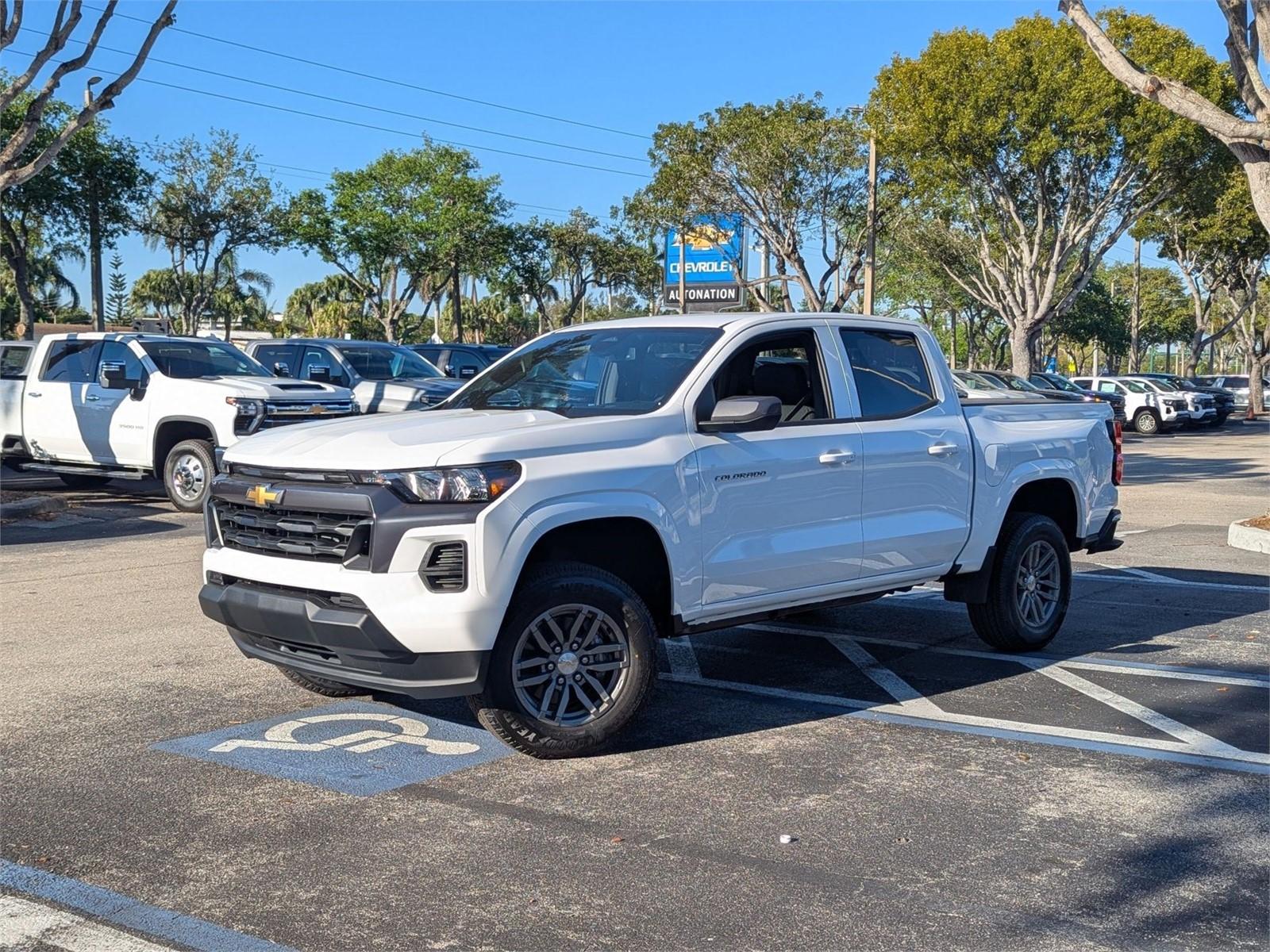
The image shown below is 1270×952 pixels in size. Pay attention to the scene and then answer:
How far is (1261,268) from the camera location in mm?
48812

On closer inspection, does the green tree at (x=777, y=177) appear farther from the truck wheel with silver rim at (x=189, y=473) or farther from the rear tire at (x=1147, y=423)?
the truck wheel with silver rim at (x=189, y=473)

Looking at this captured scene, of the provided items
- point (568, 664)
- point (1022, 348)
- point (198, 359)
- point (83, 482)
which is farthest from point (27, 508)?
point (1022, 348)

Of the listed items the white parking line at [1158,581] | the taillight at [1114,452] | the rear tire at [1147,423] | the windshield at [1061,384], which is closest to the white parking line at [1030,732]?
the taillight at [1114,452]

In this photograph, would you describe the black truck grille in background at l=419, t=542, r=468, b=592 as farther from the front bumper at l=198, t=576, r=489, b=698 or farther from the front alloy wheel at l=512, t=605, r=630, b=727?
the front alloy wheel at l=512, t=605, r=630, b=727

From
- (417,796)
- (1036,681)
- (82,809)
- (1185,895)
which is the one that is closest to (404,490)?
(417,796)

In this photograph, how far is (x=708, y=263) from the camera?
156 ft

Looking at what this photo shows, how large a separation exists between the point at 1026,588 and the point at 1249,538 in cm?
588

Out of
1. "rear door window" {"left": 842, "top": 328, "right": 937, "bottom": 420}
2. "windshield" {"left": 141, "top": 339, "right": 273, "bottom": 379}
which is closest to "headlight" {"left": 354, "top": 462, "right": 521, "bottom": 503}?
"rear door window" {"left": 842, "top": 328, "right": 937, "bottom": 420}

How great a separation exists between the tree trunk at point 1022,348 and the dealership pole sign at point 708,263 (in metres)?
8.29

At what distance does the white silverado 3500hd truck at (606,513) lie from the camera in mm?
5246

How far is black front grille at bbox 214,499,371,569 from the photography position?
529 centimetres

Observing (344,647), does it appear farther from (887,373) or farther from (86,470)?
(86,470)

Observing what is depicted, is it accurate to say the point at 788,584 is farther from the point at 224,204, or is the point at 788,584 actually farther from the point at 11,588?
the point at 224,204

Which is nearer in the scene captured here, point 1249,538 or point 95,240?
point 1249,538
